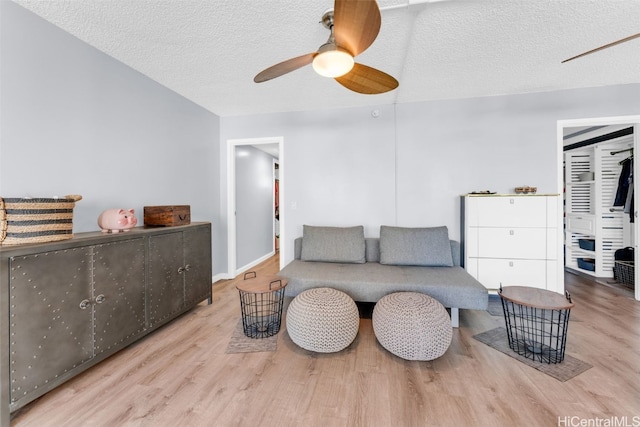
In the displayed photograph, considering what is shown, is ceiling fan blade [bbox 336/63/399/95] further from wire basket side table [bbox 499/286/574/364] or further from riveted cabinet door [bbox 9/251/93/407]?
riveted cabinet door [bbox 9/251/93/407]

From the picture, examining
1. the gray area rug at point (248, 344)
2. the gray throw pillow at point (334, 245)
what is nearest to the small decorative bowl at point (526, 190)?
the gray throw pillow at point (334, 245)

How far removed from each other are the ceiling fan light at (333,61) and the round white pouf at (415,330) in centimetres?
163

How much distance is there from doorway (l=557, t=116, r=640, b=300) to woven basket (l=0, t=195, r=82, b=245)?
5.21m

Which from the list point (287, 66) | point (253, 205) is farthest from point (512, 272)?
point (253, 205)

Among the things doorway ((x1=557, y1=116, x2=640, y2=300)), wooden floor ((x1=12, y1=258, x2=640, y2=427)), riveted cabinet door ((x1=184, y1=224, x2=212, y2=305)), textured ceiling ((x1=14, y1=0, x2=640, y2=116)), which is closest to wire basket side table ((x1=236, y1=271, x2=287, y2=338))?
wooden floor ((x1=12, y1=258, x2=640, y2=427))

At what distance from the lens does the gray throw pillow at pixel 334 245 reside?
120 inches

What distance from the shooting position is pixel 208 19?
183cm

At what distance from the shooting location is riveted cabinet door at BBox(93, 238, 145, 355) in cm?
176

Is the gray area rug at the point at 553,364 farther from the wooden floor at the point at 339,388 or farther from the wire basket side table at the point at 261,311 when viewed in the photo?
the wire basket side table at the point at 261,311

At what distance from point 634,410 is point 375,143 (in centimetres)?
299

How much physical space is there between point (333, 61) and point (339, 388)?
6.21 ft

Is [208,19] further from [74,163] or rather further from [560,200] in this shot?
[560,200]

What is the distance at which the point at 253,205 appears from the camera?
15.6 feet

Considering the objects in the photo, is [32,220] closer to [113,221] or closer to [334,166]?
[113,221]
